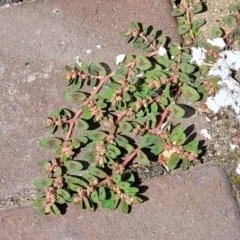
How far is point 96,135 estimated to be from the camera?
1.97 metres

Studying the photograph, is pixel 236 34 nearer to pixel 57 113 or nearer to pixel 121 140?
pixel 121 140

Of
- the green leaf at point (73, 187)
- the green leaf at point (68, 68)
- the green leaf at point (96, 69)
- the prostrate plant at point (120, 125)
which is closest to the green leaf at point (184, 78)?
the prostrate plant at point (120, 125)

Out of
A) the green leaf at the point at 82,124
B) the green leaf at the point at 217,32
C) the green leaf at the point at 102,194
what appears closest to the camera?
the green leaf at the point at 102,194

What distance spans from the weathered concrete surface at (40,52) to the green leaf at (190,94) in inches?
8.8

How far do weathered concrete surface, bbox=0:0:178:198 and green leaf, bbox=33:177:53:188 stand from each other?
37 mm

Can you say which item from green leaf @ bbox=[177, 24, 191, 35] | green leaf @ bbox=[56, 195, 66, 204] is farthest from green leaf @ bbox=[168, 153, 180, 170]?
green leaf @ bbox=[177, 24, 191, 35]

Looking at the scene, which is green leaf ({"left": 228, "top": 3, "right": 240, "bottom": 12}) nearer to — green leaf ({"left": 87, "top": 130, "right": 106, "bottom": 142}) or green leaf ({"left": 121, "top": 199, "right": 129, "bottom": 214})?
green leaf ({"left": 87, "top": 130, "right": 106, "bottom": 142})

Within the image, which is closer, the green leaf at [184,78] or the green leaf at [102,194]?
the green leaf at [102,194]

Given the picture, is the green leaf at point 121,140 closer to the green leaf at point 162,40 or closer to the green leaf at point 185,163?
the green leaf at point 185,163

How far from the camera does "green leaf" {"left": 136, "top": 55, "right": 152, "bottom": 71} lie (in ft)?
6.68

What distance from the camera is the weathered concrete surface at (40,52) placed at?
201 cm

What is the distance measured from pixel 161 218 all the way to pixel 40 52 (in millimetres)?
663

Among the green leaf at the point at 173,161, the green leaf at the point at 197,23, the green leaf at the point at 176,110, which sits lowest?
the green leaf at the point at 173,161

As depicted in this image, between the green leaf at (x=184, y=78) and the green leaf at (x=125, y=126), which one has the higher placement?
the green leaf at (x=184, y=78)
